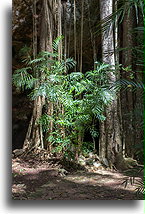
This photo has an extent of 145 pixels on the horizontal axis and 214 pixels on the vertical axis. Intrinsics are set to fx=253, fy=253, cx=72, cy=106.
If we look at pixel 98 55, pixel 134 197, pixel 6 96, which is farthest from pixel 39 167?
pixel 98 55

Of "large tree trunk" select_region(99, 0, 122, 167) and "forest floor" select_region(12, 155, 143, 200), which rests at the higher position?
"large tree trunk" select_region(99, 0, 122, 167)

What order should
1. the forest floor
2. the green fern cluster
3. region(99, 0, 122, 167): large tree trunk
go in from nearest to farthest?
the forest floor < the green fern cluster < region(99, 0, 122, 167): large tree trunk

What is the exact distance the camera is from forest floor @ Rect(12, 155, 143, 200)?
1867mm

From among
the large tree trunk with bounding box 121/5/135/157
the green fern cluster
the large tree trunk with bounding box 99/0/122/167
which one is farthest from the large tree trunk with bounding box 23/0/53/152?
the large tree trunk with bounding box 121/5/135/157

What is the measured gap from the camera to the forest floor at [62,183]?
187cm

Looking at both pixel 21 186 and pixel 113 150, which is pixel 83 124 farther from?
pixel 21 186

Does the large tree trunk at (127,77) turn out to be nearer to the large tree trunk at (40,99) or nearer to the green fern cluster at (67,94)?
the green fern cluster at (67,94)

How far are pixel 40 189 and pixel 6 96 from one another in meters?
0.79

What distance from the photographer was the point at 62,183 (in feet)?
6.64

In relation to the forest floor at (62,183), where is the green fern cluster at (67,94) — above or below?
above

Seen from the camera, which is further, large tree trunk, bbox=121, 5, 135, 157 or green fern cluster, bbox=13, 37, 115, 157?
→ large tree trunk, bbox=121, 5, 135, 157

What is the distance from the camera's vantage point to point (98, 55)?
2967 millimetres

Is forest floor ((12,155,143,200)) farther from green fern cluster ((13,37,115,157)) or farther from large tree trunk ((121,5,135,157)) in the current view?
large tree trunk ((121,5,135,157))

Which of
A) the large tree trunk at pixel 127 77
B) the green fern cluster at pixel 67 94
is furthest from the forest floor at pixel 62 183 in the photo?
the large tree trunk at pixel 127 77
